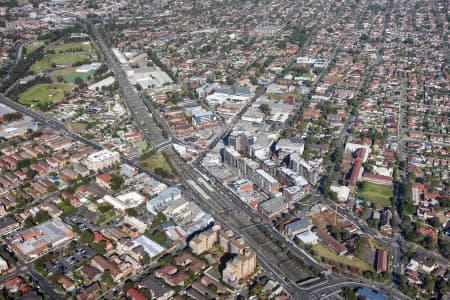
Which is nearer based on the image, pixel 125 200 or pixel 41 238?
pixel 41 238

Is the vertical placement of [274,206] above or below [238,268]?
below

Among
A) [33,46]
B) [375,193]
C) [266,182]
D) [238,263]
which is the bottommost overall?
[375,193]

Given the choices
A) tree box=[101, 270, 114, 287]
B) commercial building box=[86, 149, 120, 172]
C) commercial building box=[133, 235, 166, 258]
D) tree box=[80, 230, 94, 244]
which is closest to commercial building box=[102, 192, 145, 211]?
tree box=[80, 230, 94, 244]

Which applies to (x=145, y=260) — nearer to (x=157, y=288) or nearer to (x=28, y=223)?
(x=157, y=288)

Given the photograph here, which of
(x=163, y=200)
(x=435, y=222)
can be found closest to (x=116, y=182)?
(x=163, y=200)

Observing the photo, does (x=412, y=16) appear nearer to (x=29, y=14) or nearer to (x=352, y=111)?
(x=352, y=111)

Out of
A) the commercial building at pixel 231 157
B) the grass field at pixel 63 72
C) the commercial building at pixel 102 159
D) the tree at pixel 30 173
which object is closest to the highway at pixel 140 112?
the commercial building at pixel 102 159
